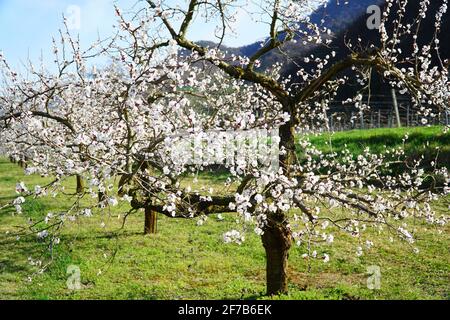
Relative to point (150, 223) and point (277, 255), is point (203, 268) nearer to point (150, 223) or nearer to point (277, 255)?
point (277, 255)

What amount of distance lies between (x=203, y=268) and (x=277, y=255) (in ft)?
9.50

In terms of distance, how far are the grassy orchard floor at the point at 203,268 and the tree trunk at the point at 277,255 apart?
359mm

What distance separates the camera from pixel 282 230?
7.28 m

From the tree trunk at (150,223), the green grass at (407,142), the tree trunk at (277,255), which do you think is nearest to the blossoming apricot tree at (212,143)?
the tree trunk at (277,255)

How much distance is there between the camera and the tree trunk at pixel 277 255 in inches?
289

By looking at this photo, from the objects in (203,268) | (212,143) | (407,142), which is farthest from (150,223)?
(407,142)

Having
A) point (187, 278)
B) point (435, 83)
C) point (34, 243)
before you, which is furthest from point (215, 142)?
point (34, 243)

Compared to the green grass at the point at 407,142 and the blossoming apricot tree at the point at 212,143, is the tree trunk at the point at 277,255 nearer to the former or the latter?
the blossoming apricot tree at the point at 212,143

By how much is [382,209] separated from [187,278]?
14.8ft

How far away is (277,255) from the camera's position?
7.46 m

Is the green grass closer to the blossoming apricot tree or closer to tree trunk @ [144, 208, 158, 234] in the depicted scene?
tree trunk @ [144, 208, 158, 234]

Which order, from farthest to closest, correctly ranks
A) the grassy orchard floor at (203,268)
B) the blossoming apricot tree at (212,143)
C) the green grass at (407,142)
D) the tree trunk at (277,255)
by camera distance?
the green grass at (407,142)
the grassy orchard floor at (203,268)
the tree trunk at (277,255)
the blossoming apricot tree at (212,143)

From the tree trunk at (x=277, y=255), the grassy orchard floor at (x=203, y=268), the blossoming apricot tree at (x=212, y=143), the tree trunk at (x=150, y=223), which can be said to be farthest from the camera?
the tree trunk at (x=150, y=223)

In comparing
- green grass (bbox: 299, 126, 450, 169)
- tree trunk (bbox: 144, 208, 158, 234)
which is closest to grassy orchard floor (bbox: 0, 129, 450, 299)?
tree trunk (bbox: 144, 208, 158, 234)
